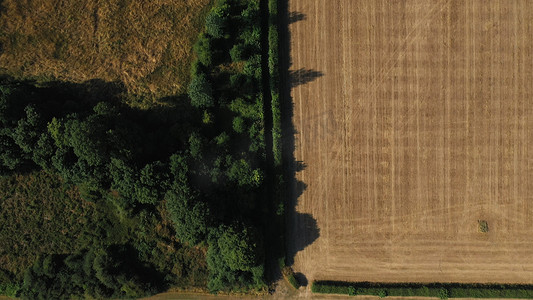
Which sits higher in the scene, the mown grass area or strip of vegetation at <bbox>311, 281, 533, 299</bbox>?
the mown grass area

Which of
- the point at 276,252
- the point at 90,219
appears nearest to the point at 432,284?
the point at 276,252

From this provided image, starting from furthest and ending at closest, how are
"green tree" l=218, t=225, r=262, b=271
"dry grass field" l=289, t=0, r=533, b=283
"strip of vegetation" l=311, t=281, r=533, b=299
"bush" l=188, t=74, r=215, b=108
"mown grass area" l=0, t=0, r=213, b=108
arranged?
"mown grass area" l=0, t=0, r=213, b=108 < "strip of vegetation" l=311, t=281, r=533, b=299 < "dry grass field" l=289, t=0, r=533, b=283 < "bush" l=188, t=74, r=215, b=108 < "green tree" l=218, t=225, r=262, b=271

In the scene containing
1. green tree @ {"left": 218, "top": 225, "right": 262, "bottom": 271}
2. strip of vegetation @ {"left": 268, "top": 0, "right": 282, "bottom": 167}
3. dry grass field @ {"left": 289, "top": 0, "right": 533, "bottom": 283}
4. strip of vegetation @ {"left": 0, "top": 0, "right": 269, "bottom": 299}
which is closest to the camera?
green tree @ {"left": 218, "top": 225, "right": 262, "bottom": 271}

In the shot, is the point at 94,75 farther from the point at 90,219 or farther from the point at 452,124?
the point at 452,124

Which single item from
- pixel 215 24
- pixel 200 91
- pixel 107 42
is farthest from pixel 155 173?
pixel 215 24

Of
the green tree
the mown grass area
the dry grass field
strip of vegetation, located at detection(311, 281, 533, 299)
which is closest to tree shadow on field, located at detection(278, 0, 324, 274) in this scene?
the dry grass field

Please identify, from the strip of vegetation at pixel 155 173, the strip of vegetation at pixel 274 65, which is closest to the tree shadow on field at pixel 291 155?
the strip of vegetation at pixel 274 65

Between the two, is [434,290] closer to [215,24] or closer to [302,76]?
[302,76]

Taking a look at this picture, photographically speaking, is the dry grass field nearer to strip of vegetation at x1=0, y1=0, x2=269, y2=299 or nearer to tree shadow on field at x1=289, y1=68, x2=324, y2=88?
tree shadow on field at x1=289, y1=68, x2=324, y2=88
